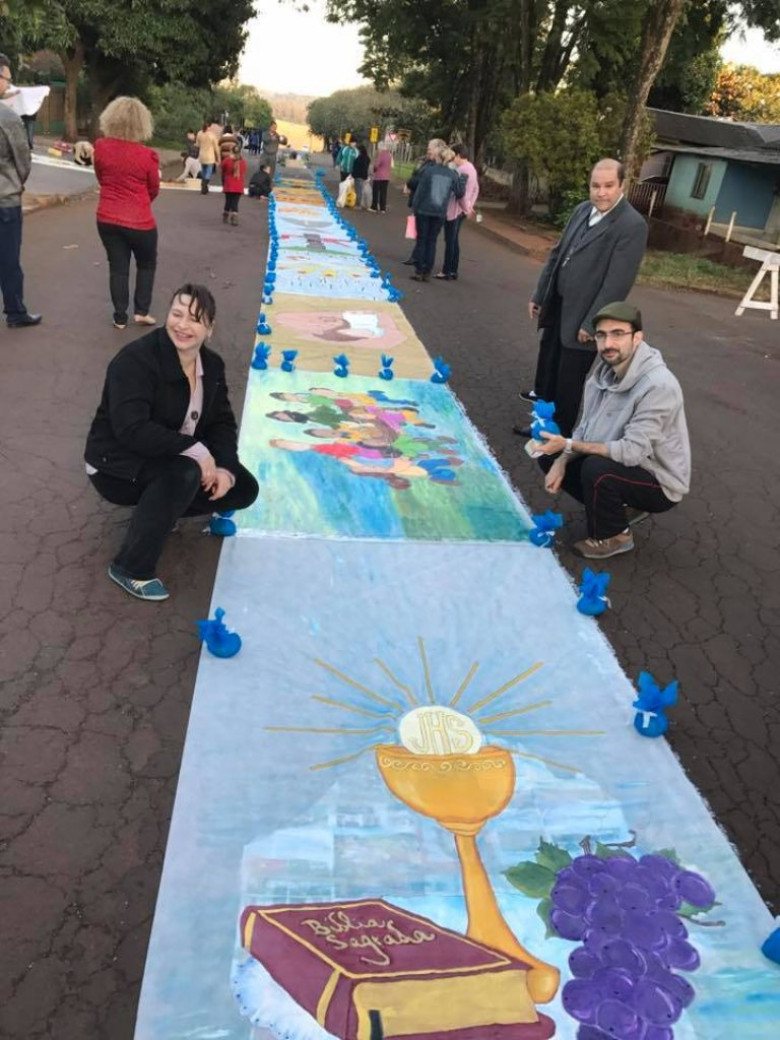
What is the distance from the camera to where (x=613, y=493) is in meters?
3.89

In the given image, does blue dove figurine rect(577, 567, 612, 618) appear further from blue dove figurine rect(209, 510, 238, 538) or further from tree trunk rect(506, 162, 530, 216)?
tree trunk rect(506, 162, 530, 216)

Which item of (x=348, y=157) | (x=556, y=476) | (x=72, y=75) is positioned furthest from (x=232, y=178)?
(x=72, y=75)

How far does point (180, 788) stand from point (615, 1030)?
136 cm

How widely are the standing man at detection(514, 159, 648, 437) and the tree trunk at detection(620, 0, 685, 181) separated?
12.5 m

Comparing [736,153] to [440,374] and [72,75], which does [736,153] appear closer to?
[440,374]

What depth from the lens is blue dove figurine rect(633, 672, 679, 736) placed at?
9.25 feet

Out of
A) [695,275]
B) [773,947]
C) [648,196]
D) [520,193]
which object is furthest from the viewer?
[648,196]

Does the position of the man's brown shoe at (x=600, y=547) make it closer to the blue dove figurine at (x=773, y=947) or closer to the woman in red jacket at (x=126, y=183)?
the blue dove figurine at (x=773, y=947)

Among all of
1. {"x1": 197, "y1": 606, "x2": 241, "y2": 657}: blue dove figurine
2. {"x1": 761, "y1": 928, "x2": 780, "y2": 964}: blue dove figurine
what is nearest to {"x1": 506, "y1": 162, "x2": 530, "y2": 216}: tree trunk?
{"x1": 197, "y1": 606, "x2": 241, "y2": 657}: blue dove figurine

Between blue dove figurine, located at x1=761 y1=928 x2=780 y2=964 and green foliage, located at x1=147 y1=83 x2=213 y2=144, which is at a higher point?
green foliage, located at x1=147 y1=83 x2=213 y2=144

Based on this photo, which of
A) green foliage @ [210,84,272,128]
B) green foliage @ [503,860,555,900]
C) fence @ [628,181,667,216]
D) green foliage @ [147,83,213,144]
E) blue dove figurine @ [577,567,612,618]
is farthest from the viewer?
green foliage @ [210,84,272,128]

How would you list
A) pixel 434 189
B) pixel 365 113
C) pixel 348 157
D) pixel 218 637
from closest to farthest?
1. pixel 218 637
2. pixel 434 189
3. pixel 348 157
4. pixel 365 113

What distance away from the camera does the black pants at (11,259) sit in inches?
238

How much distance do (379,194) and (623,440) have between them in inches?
675
